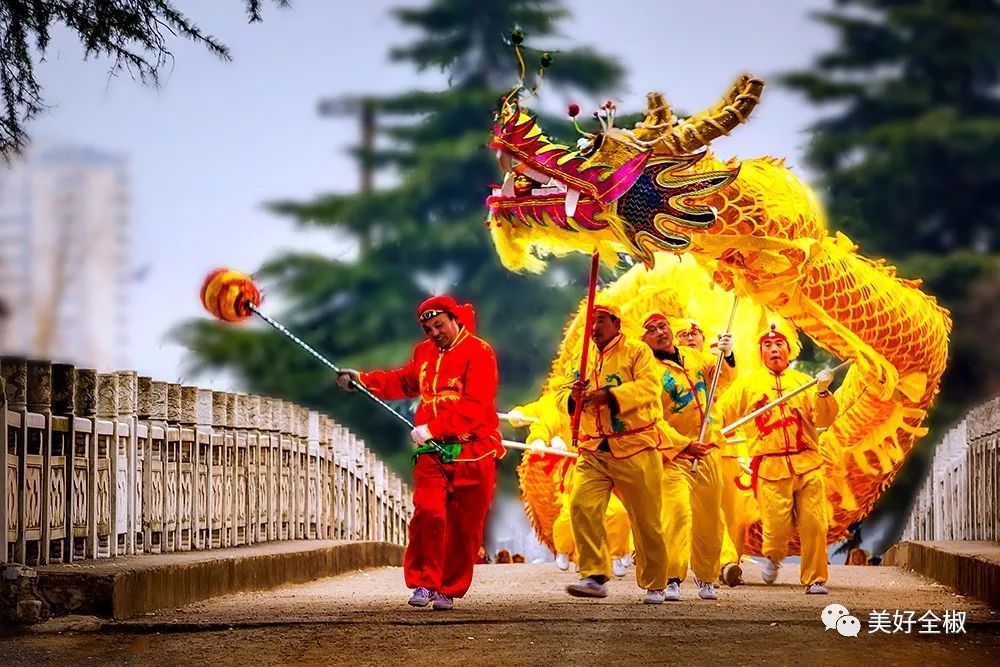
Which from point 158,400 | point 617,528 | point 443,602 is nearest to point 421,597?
point 443,602

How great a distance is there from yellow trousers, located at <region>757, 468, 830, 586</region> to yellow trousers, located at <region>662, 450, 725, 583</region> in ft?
1.60

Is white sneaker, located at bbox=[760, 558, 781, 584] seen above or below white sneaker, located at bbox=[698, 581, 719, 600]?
above

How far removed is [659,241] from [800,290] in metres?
1.61

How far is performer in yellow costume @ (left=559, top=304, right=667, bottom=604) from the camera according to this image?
424 inches

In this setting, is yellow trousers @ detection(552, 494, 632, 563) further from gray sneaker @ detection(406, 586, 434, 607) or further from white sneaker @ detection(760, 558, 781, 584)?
gray sneaker @ detection(406, 586, 434, 607)

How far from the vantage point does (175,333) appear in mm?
28812

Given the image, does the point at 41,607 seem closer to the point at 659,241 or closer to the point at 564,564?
the point at 659,241

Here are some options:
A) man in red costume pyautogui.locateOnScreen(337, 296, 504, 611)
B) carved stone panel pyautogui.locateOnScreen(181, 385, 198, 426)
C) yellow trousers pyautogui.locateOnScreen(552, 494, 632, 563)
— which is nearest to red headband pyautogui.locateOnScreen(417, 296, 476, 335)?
man in red costume pyautogui.locateOnScreen(337, 296, 504, 611)

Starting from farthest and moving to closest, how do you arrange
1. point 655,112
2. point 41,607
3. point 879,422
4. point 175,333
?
point 175,333
point 879,422
point 655,112
point 41,607

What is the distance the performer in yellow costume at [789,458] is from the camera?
12.6m

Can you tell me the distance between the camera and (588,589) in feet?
35.2

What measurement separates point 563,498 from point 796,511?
3104 millimetres

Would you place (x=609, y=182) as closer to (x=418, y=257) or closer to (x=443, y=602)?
(x=443, y=602)

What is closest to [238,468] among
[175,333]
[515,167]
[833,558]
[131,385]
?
[131,385]
